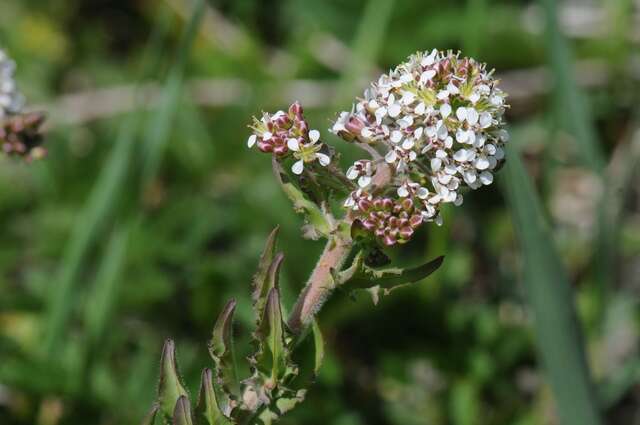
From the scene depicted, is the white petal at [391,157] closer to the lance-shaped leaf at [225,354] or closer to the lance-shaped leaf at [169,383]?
the lance-shaped leaf at [225,354]

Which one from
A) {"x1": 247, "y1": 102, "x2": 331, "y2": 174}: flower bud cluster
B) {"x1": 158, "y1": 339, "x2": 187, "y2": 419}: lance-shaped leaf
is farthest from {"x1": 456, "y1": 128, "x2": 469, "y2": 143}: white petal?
{"x1": 158, "y1": 339, "x2": 187, "y2": 419}: lance-shaped leaf

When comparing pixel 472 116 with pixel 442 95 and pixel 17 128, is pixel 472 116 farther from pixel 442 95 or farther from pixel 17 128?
pixel 17 128

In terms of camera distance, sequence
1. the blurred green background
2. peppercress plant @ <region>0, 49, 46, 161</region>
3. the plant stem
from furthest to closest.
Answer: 1. the blurred green background
2. peppercress plant @ <region>0, 49, 46, 161</region>
3. the plant stem

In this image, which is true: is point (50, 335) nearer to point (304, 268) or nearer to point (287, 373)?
point (304, 268)

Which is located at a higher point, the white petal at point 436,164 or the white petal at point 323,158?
the white petal at point 323,158

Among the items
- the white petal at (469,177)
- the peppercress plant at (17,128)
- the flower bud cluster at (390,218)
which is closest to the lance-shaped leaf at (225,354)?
the flower bud cluster at (390,218)

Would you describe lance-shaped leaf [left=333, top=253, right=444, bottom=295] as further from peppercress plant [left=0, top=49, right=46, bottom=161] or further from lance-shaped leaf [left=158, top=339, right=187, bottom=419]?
peppercress plant [left=0, top=49, right=46, bottom=161]
